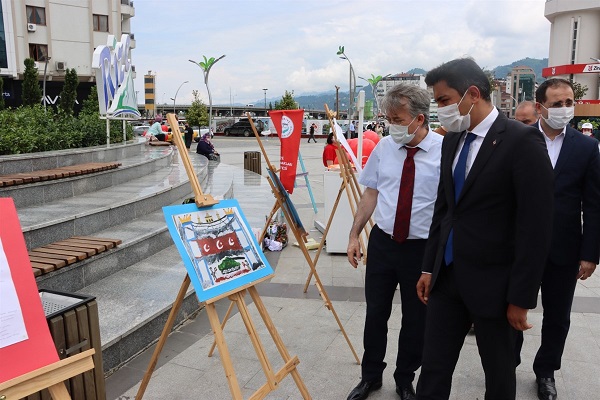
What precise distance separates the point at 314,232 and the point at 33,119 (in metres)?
5.71

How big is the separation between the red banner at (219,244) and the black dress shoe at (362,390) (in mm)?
1236

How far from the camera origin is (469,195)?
2.12 m

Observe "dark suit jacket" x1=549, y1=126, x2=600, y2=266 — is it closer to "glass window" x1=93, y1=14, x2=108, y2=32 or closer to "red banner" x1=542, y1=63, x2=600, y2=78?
"glass window" x1=93, y1=14, x2=108, y2=32

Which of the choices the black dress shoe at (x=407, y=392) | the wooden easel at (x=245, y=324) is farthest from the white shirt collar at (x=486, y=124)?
the black dress shoe at (x=407, y=392)

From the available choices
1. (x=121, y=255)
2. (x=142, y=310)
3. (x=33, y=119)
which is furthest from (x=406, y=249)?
(x=33, y=119)

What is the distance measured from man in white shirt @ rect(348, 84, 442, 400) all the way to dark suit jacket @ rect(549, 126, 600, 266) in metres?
0.78

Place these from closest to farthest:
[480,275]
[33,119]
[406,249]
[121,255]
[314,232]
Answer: [480,275]
[406,249]
[121,255]
[314,232]
[33,119]

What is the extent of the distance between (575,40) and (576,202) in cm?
7085

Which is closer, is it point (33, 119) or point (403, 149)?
point (403, 149)

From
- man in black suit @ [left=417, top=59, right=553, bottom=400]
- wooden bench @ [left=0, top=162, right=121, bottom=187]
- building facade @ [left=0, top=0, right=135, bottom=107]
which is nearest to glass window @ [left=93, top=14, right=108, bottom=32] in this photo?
building facade @ [left=0, top=0, right=135, bottom=107]

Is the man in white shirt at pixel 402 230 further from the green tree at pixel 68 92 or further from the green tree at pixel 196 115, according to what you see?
the green tree at pixel 196 115

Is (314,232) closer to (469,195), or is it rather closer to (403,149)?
(403,149)

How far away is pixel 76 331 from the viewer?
2.46m

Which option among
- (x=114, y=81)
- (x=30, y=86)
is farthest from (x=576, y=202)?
(x=30, y=86)
